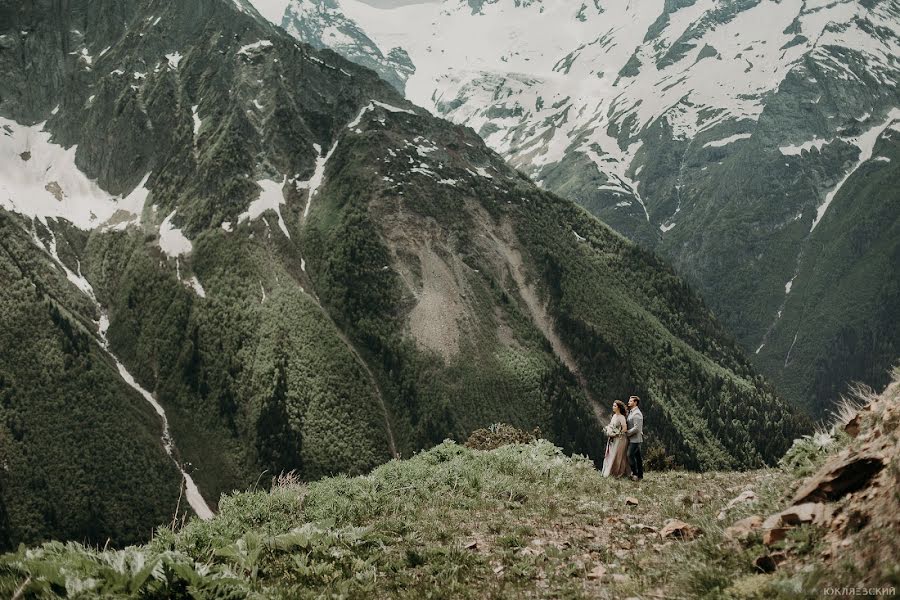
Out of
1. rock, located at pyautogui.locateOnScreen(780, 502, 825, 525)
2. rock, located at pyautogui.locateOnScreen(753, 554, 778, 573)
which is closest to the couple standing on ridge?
rock, located at pyautogui.locateOnScreen(780, 502, 825, 525)

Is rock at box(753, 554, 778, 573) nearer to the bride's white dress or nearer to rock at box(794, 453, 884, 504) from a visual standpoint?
rock at box(794, 453, 884, 504)

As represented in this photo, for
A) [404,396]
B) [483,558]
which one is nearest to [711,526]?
[483,558]

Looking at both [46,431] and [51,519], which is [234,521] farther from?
[46,431]

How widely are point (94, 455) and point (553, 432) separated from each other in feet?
420

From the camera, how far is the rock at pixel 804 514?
9352 millimetres

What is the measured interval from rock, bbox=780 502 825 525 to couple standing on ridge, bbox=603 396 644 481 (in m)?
13.1

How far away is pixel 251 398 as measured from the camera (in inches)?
7367

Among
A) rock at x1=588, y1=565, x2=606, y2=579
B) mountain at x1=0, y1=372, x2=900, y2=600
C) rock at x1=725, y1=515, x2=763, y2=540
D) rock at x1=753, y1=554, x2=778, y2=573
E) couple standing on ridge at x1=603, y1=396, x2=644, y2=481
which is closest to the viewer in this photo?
mountain at x1=0, y1=372, x2=900, y2=600

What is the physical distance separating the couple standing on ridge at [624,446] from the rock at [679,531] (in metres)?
10.1

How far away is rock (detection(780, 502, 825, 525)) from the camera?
935 centimetres

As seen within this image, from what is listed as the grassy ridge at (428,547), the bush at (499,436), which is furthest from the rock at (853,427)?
the bush at (499,436)

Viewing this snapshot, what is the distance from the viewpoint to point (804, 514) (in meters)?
9.52

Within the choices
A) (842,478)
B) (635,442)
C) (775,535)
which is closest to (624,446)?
(635,442)

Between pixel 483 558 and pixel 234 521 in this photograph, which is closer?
pixel 483 558
